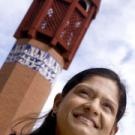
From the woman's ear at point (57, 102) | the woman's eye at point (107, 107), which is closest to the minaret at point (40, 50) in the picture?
the woman's ear at point (57, 102)

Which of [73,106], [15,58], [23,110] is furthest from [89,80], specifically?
[15,58]

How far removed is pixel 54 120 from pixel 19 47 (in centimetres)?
796

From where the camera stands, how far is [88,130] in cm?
117

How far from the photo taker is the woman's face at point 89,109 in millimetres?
1183

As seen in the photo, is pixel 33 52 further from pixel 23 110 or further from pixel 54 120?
pixel 54 120

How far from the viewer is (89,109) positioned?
1.19 metres

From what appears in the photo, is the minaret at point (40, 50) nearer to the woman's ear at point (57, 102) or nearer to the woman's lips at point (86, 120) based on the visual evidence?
the woman's ear at point (57, 102)

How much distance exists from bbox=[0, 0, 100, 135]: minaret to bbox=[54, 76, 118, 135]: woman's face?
23.2 ft

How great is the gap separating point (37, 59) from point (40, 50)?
0.20 meters

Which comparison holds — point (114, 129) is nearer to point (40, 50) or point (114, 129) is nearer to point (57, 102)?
point (57, 102)

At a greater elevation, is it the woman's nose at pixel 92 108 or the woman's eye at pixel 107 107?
the woman's eye at pixel 107 107

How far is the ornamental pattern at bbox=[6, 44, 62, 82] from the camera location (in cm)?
884

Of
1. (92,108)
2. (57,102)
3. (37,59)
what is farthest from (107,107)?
(37,59)

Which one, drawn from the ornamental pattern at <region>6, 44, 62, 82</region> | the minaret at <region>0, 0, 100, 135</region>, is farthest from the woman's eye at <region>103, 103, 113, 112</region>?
the ornamental pattern at <region>6, 44, 62, 82</region>
